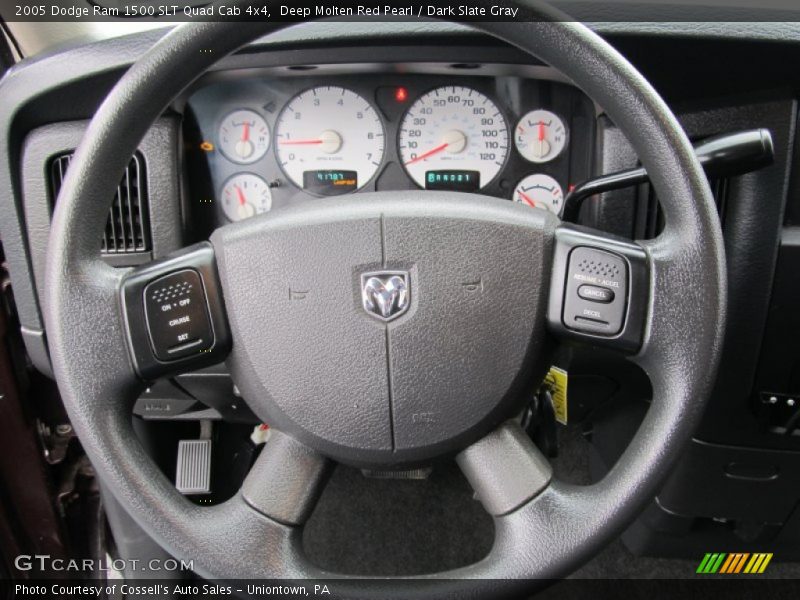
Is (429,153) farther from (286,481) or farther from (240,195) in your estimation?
(286,481)

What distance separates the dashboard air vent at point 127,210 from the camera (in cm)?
97

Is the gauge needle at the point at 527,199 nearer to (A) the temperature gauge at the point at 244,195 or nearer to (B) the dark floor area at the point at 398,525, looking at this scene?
(A) the temperature gauge at the point at 244,195

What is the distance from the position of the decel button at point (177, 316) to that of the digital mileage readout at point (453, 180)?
1.39ft

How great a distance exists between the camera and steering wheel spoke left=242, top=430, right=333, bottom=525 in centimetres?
70

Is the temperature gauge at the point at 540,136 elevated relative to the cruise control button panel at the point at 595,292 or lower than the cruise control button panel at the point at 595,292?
elevated

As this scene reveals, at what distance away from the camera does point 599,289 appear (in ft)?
2.21

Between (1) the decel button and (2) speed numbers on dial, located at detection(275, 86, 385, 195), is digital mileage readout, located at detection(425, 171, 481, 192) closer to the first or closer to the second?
(2) speed numbers on dial, located at detection(275, 86, 385, 195)

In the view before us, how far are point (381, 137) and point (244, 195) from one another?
21 cm

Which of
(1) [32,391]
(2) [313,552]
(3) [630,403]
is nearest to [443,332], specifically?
(3) [630,403]

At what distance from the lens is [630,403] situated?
1.18 meters
